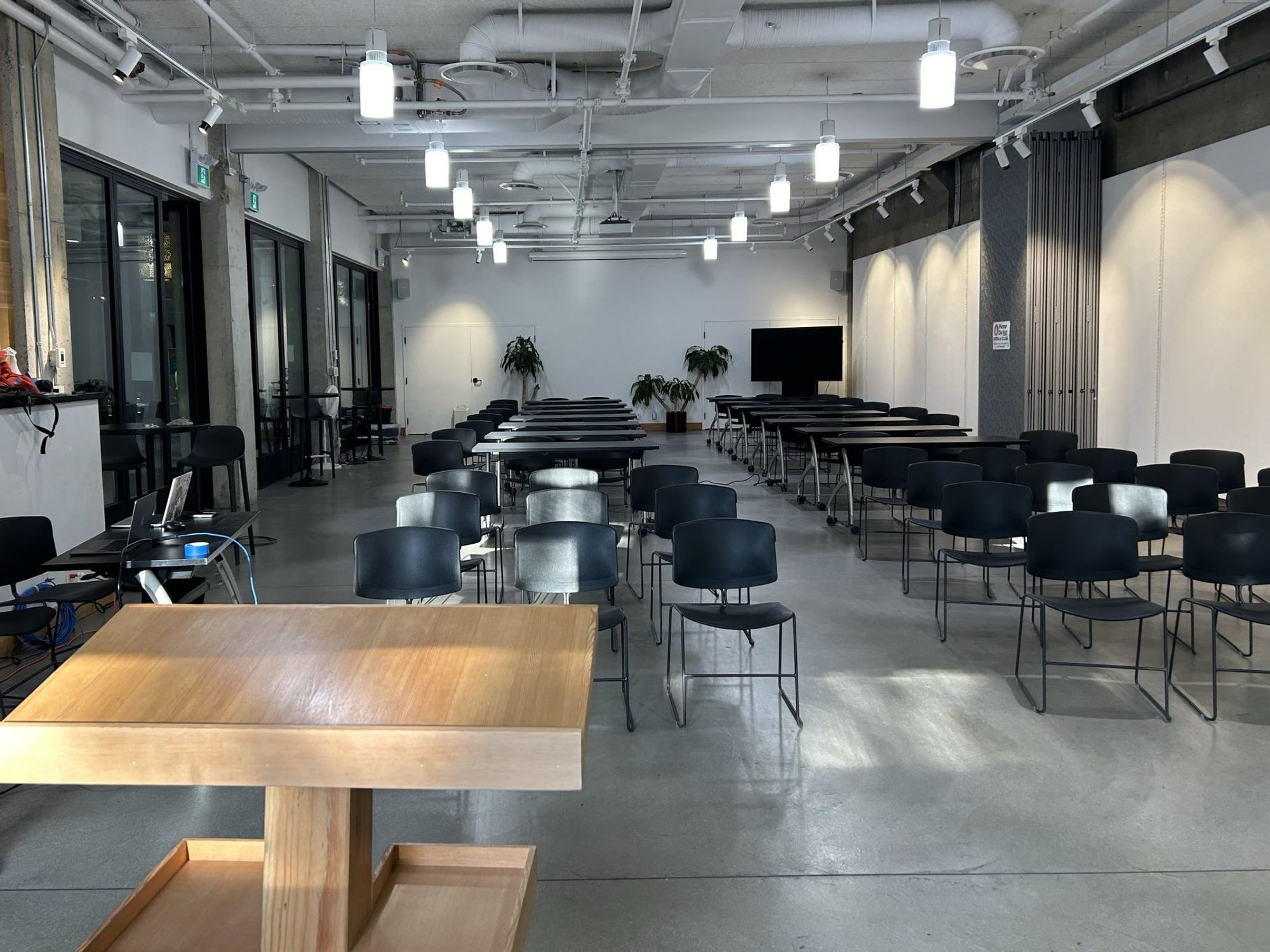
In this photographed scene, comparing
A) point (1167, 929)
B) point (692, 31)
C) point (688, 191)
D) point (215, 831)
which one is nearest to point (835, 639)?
point (1167, 929)

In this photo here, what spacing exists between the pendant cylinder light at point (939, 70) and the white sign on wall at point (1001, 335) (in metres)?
6.94

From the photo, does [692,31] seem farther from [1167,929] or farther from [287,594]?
[1167,929]

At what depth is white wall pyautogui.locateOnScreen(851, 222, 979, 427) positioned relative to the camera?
13.5 metres

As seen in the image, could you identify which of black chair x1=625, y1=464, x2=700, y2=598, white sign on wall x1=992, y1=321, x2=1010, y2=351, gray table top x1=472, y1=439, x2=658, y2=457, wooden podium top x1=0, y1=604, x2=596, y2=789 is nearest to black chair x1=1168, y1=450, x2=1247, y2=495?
black chair x1=625, y1=464, x2=700, y2=598

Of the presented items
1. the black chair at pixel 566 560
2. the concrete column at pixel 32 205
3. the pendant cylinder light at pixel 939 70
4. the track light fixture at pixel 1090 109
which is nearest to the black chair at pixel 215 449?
the concrete column at pixel 32 205

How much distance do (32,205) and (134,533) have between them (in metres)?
3.73

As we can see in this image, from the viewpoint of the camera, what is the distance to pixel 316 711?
5.90 ft

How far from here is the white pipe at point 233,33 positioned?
6934 millimetres

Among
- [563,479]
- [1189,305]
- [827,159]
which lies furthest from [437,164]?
[1189,305]

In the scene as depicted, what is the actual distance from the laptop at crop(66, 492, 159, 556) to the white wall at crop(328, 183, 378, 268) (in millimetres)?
10464

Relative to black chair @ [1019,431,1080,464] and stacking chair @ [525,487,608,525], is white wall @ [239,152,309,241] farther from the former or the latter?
black chair @ [1019,431,1080,464]

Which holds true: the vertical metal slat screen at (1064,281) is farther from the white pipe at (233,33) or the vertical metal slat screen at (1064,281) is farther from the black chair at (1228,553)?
the white pipe at (233,33)

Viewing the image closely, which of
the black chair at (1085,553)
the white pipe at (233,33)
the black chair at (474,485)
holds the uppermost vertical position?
the white pipe at (233,33)

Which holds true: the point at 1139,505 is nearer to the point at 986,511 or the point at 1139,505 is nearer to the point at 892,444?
the point at 986,511
